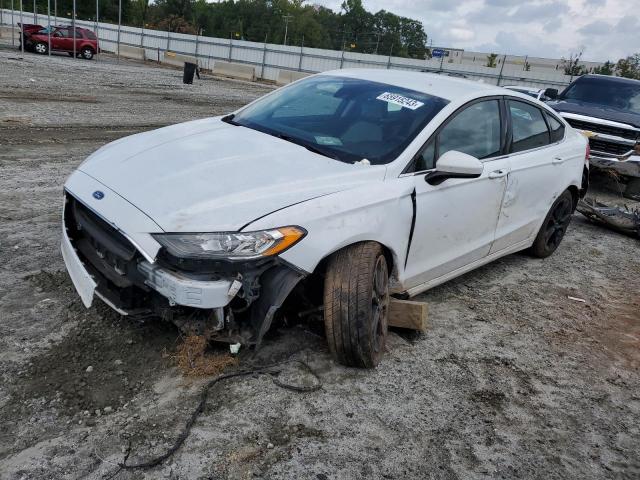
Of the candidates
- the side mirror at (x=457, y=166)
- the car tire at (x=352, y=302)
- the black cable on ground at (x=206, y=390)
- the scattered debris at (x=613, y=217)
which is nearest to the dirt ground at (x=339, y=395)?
the black cable on ground at (x=206, y=390)

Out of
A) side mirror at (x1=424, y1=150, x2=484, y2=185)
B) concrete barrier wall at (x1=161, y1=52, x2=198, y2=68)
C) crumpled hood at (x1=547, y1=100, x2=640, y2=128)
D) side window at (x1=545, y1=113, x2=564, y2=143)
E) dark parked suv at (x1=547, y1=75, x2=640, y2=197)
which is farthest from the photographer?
concrete barrier wall at (x1=161, y1=52, x2=198, y2=68)

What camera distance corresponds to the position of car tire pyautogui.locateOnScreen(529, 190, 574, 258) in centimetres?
549

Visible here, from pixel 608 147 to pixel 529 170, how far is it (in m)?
5.14

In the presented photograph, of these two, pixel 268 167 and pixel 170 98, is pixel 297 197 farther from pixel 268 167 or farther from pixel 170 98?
pixel 170 98

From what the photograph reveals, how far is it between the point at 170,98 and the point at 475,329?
46.9 ft

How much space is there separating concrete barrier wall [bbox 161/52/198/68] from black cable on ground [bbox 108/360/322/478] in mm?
35183

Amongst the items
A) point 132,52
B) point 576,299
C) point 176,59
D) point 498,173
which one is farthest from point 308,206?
point 132,52

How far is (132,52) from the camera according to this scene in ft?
130

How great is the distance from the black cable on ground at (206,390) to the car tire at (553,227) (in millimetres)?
3211

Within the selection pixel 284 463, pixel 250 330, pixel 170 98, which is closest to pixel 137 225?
pixel 250 330

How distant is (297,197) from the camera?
2996mm

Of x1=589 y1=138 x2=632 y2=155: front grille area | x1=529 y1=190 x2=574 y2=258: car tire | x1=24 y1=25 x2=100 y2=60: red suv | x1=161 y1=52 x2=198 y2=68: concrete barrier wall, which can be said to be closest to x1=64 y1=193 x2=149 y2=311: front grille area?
x1=529 y1=190 x2=574 y2=258: car tire

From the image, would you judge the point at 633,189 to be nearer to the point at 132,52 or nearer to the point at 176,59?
the point at 176,59

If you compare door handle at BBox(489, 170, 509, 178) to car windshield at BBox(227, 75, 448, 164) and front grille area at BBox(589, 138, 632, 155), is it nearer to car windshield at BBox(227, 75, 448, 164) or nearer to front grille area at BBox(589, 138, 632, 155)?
car windshield at BBox(227, 75, 448, 164)
